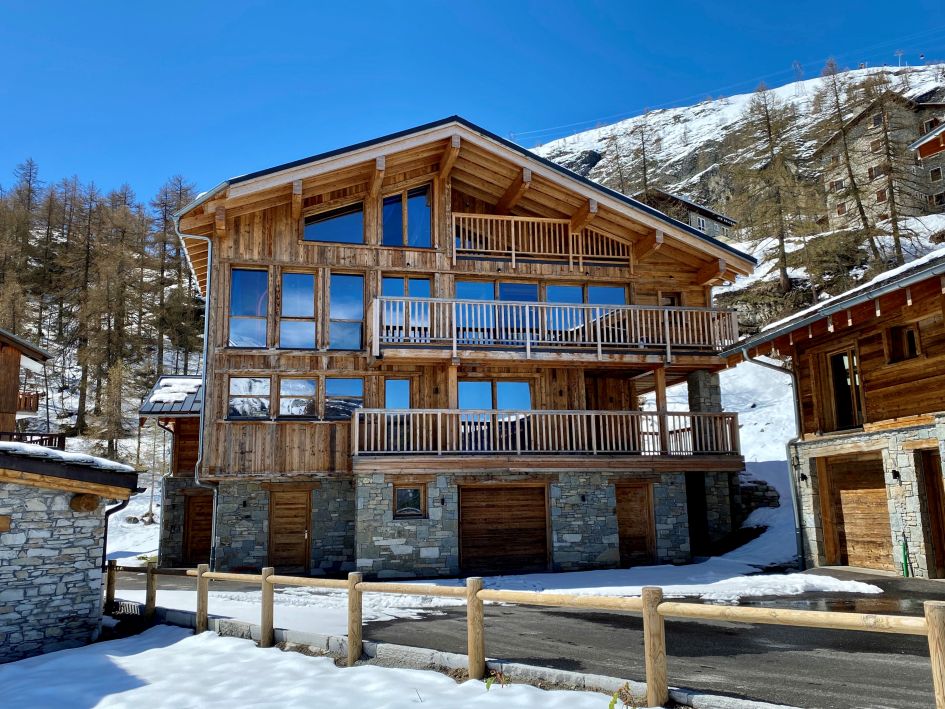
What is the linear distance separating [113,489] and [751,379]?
29.4 metres

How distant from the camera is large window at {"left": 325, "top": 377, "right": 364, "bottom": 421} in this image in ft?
57.2

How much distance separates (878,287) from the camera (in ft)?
39.0

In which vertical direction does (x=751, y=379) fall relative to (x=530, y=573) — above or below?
above

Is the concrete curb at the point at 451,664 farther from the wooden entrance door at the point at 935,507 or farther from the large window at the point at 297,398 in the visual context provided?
the wooden entrance door at the point at 935,507

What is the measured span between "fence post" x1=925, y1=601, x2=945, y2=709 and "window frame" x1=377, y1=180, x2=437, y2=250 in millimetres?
15763

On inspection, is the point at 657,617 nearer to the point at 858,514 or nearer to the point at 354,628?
the point at 354,628

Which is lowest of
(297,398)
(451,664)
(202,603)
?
(451,664)

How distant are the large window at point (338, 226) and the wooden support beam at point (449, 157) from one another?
7.56 ft

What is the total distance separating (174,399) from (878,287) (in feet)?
57.6

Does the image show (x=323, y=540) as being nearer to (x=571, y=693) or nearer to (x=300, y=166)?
(x=300, y=166)

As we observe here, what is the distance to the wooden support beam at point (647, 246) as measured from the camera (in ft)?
61.6

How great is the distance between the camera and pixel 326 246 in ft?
59.3

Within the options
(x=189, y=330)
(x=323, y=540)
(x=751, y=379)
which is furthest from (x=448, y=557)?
(x=189, y=330)

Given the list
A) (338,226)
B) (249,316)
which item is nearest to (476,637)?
(249,316)
